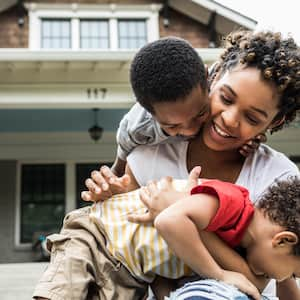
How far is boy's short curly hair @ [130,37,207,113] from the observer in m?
1.42

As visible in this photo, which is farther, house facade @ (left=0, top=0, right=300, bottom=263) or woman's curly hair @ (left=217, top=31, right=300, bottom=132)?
house facade @ (left=0, top=0, right=300, bottom=263)

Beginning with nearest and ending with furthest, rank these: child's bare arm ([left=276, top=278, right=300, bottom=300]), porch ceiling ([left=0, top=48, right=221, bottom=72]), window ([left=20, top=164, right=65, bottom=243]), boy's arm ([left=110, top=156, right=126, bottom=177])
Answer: child's bare arm ([left=276, top=278, right=300, bottom=300]), boy's arm ([left=110, top=156, right=126, bottom=177]), porch ceiling ([left=0, top=48, right=221, bottom=72]), window ([left=20, top=164, right=65, bottom=243])

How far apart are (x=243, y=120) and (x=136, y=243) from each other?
47 centimetres

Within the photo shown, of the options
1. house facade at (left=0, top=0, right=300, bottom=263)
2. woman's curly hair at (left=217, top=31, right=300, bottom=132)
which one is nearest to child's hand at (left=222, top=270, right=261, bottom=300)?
woman's curly hair at (left=217, top=31, right=300, bottom=132)

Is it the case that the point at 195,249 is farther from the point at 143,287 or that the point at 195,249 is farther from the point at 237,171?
the point at 237,171

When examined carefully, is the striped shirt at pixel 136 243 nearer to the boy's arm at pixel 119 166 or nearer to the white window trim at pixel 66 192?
the boy's arm at pixel 119 166

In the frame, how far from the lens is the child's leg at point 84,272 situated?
56.2 inches

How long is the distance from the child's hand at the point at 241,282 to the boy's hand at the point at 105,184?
0.46m

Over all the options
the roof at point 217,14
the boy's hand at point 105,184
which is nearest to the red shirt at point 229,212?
the boy's hand at point 105,184

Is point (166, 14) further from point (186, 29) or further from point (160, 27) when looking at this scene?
point (186, 29)

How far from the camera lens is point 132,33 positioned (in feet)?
30.0

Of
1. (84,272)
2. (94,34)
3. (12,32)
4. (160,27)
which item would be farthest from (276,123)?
(12,32)

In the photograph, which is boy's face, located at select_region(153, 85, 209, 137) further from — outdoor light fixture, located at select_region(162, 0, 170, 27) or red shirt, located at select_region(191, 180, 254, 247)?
outdoor light fixture, located at select_region(162, 0, 170, 27)

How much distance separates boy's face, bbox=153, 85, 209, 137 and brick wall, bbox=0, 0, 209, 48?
7.90m
